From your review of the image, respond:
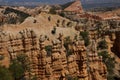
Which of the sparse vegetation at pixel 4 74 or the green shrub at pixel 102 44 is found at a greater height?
the sparse vegetation at pixel 4 74

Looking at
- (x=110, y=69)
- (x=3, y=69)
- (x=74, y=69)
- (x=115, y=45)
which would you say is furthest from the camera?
(x=115, y=45)

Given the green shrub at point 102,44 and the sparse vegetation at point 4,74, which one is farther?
the green shrub at point 102,44

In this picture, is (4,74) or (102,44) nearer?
(4,74)

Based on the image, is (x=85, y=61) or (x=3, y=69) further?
(x=85, y=61)

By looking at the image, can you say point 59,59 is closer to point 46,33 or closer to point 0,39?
point 0,39

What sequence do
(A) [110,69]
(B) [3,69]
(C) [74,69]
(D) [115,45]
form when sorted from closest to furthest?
(B) [3,69] → (C) [74,69] → (A) [110,69] → (D) [115,45]

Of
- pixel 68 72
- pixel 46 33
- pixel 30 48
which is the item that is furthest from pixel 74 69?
pixel 46 33

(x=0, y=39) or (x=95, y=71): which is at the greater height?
(x=0, y=39)

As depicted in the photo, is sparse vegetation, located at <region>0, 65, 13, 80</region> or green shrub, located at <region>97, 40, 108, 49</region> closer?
sparse vegetation, located at <region>0, 65, 13, 80</region>

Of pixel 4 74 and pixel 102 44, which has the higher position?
pixel 4 74
